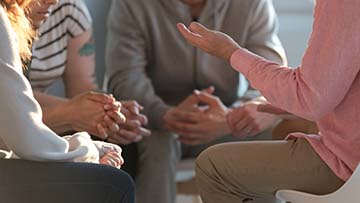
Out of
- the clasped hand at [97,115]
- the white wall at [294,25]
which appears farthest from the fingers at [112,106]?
the white wall at [294,25]

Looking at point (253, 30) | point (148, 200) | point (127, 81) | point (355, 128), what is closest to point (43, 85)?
point (127, 81)

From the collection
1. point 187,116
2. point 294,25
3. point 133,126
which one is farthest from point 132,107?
→ point 294,25

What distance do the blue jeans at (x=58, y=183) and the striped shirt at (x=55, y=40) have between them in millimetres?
714

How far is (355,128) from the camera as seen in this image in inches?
55.7

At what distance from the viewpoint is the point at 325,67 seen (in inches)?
52.1

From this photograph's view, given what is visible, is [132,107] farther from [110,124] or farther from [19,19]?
[19,19]

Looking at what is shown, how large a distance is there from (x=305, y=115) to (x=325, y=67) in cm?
10

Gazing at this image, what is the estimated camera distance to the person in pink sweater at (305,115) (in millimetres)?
1319

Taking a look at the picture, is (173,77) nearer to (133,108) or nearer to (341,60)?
(133,108)

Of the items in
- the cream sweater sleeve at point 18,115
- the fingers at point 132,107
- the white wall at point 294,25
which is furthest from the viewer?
the white wall at point 294,25

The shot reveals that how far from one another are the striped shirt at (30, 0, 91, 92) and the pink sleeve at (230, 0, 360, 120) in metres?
0.81

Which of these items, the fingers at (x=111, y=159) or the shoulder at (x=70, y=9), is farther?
the shoulder at (x=70, y=9)

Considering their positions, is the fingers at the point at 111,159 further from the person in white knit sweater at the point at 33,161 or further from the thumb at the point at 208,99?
the thumb at the point at 208,99

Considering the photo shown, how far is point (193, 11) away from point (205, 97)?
0.25 m
